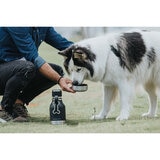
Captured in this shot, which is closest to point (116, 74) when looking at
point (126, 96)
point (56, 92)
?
point (126, 96)

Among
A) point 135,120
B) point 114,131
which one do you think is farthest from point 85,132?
point 135,120

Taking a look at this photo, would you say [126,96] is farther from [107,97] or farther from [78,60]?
[78,60]

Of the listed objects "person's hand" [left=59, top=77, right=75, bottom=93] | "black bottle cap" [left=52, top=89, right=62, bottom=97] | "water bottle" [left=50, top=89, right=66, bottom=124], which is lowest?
"water bottle" [left=50, top=89, right=66, bottom=124]

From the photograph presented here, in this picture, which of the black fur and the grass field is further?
the black fur

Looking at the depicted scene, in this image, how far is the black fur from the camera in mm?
6188

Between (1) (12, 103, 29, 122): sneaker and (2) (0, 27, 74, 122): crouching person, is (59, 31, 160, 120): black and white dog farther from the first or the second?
(1) (12, 103, 29, 122): sneaker

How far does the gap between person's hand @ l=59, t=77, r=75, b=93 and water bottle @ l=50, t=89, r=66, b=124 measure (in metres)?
0.08

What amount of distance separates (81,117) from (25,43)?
3.08ft

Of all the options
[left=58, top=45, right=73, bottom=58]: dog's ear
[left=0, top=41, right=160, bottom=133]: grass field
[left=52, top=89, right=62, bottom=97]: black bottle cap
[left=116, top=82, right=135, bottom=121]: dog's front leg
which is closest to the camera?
[left=0, top=41, right=160, bottom=133]: grass field

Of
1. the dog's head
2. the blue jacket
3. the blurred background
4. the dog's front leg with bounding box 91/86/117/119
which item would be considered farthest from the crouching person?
the dog's front leg with bounding box 91/86/117/119

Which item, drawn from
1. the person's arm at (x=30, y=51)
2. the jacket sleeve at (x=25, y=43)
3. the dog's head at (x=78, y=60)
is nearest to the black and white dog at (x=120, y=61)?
the dog's head at (x=78, y=60)

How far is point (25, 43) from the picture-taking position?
19.9 ft

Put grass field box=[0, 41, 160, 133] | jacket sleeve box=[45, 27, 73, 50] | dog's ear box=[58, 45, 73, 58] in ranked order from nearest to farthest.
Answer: grass field box=[0, 41, 160, 133], dog's ear box=[58, 45, 73, 58], jacket sleeve box=[45, 27, 73, 50]

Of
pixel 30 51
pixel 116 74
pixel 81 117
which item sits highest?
pixel 30 51
